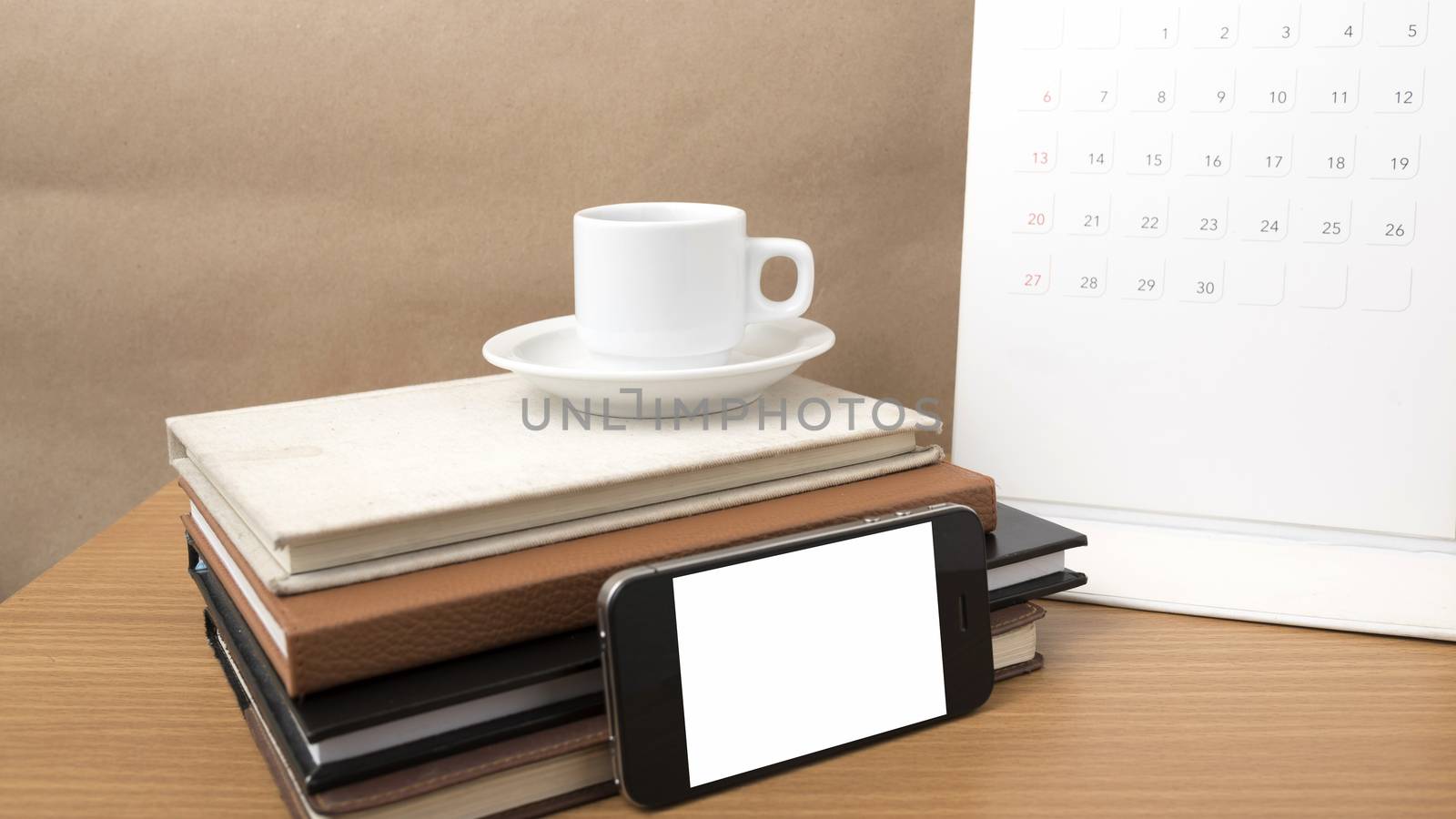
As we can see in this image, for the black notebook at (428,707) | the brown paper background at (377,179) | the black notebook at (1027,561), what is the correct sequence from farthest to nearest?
the brown paper background at (377,179)
the black notebook at (1027,561)
the black notebook at (428,707)

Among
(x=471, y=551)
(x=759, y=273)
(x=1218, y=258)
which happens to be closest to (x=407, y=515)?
(x=471, y=551)

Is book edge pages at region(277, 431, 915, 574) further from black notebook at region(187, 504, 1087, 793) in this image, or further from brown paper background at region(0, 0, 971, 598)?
brown paper background at region(0, 0, 971, 598)

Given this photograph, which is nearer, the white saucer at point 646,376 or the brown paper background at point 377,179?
the white saucer at point 646,376

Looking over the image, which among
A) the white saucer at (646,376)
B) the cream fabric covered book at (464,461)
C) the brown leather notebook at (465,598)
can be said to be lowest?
the brown leather notebook at (465,598)

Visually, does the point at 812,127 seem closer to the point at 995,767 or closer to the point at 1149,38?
the point at 1149,38

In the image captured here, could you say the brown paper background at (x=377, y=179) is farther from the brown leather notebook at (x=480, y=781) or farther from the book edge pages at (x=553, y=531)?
the brown leather notebook at (x=480, y=781)

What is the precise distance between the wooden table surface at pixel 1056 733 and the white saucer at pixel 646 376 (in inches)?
6.9

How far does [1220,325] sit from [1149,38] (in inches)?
5.8

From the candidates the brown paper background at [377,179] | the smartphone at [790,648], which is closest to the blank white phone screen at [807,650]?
the smartphone at [790,648]

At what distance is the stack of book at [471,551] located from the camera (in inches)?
14.7

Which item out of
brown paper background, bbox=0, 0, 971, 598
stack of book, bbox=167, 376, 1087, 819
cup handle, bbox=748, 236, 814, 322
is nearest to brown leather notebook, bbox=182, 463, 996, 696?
stack of book, bbox=167, 376, 1087, 819

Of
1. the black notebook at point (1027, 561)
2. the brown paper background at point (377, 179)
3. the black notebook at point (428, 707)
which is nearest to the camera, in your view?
the black notebook at point (428, 707)

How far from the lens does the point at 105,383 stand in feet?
2.62

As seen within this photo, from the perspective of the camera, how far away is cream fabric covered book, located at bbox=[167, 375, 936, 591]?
1.35ft
